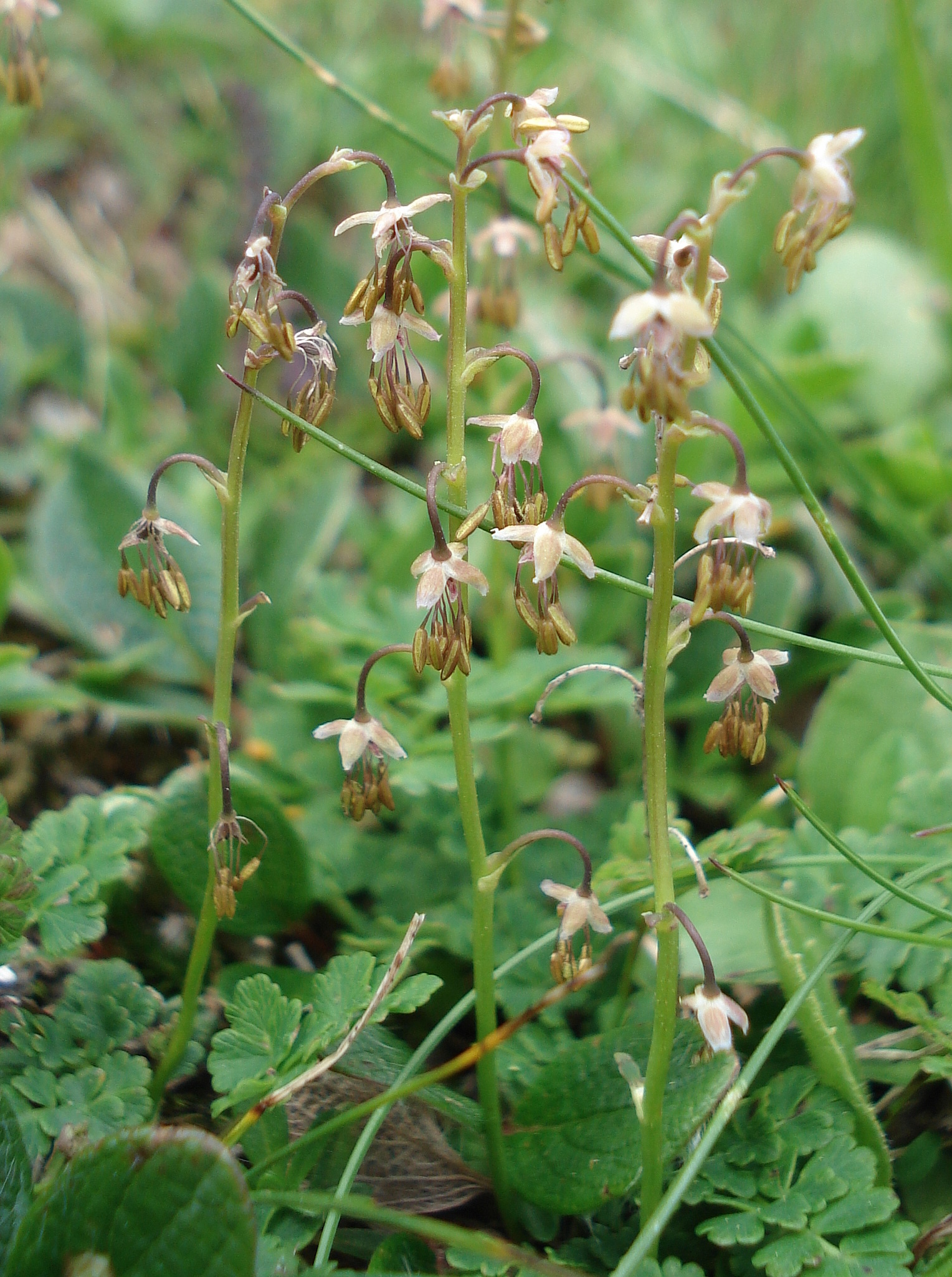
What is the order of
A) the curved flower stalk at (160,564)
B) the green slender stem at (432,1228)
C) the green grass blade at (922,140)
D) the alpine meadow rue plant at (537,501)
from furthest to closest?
1. the green grass blade at (922,140)
2. the curved flower stalk at (160,564)
3. the alpine meadow rue plant at (537,501)
4. the green slender stem at (432,1228)

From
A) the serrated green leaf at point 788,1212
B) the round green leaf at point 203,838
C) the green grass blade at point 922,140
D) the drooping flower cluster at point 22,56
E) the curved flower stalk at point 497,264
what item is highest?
the green grass blade at point 922,140

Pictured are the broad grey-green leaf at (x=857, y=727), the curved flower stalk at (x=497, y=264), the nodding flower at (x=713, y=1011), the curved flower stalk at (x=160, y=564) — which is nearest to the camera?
the nodding flower at (x=713, y=1011)

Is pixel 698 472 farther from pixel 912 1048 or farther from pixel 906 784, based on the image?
pixel 912 1048

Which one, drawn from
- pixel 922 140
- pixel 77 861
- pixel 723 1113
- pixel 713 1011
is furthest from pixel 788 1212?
pixel 922 140

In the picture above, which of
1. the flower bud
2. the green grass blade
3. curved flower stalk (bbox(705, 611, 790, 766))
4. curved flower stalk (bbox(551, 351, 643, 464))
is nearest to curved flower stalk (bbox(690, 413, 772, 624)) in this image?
curved flower stalk (bbox(705, 611, 790, 766))

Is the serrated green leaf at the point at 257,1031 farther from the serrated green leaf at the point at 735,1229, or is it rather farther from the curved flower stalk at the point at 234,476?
the serrated green leaf at the point at 735,1229

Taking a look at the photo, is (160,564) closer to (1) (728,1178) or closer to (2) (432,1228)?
(2) (432,1228)

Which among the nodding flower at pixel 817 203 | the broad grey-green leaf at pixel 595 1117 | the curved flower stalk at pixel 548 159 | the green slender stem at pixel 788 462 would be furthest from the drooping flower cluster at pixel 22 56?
the broad grey-green leaf at pixel 595 1117
